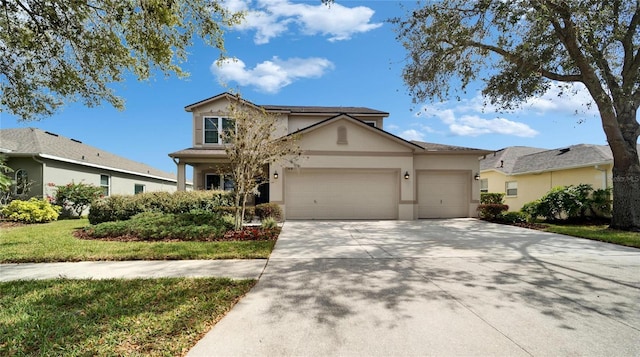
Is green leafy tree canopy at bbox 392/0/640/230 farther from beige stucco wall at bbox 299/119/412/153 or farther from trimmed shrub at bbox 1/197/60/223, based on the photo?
trimmed shrub at bbox 1/197/60/223

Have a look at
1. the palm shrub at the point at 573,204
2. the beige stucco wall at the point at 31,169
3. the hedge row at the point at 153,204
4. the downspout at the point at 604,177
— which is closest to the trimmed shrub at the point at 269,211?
the hedge row at the point at 153,204

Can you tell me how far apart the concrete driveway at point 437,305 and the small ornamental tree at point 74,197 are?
42.5ft

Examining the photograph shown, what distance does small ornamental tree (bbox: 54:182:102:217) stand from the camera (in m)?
14.4

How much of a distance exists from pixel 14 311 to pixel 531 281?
7196 mm

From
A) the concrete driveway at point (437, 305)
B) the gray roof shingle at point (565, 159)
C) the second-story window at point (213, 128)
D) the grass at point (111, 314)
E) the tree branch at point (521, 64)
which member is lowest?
the concrete driveway at point (437, 305)

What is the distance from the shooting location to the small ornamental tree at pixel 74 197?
47.3 feet

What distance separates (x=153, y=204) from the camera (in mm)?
11672

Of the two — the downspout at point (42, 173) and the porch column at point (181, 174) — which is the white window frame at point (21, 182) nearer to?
the downspout at point (42, 173)

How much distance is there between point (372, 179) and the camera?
562 inches

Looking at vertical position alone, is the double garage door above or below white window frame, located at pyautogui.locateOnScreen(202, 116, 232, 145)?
below

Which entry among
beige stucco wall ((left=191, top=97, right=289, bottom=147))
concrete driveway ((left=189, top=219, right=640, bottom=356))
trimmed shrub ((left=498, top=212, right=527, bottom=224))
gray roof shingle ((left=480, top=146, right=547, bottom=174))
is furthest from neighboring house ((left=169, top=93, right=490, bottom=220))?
gray roof shingle ((left=480, top=146, right=547, bottom=174))

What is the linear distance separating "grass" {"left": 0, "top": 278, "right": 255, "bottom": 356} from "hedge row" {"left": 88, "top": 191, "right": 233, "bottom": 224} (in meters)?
6.93

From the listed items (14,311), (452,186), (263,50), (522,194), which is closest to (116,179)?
(263,50)

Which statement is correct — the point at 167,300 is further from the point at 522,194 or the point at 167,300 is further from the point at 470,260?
the point at 522,194
